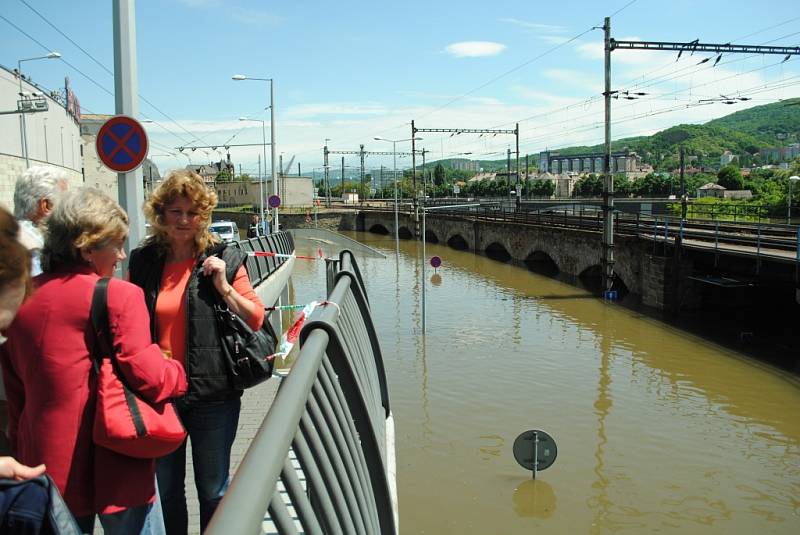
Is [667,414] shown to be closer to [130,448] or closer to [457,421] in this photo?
[457,421]

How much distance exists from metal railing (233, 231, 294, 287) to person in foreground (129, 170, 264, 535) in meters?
8.59

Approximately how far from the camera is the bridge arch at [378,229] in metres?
73.4

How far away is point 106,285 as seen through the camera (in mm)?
2316

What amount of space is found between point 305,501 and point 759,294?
80.0 feet

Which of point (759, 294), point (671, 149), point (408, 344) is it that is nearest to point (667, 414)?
point (408, 344)

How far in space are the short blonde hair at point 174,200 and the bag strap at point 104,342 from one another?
34.7 inches

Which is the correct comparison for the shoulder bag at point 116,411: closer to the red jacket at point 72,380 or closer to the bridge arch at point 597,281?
the red jacket at point 72,380

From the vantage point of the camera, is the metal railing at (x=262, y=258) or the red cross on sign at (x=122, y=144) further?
the metal railing at (x=262, y=258)

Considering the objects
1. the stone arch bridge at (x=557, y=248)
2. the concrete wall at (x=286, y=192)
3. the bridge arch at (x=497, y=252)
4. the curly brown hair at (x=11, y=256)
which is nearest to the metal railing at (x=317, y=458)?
the curly brown hair at (x=11, y=256)

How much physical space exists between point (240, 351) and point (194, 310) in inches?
10.6

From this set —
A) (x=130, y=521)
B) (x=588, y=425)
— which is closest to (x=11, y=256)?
(x=130, y=521)

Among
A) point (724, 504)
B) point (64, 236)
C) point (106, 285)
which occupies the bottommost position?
point (724, 504)

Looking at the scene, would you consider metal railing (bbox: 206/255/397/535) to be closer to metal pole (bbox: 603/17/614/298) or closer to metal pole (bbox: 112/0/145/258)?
metal pole (bbox: 112/0/145/258)

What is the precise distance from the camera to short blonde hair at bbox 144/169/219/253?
10.4 ft
